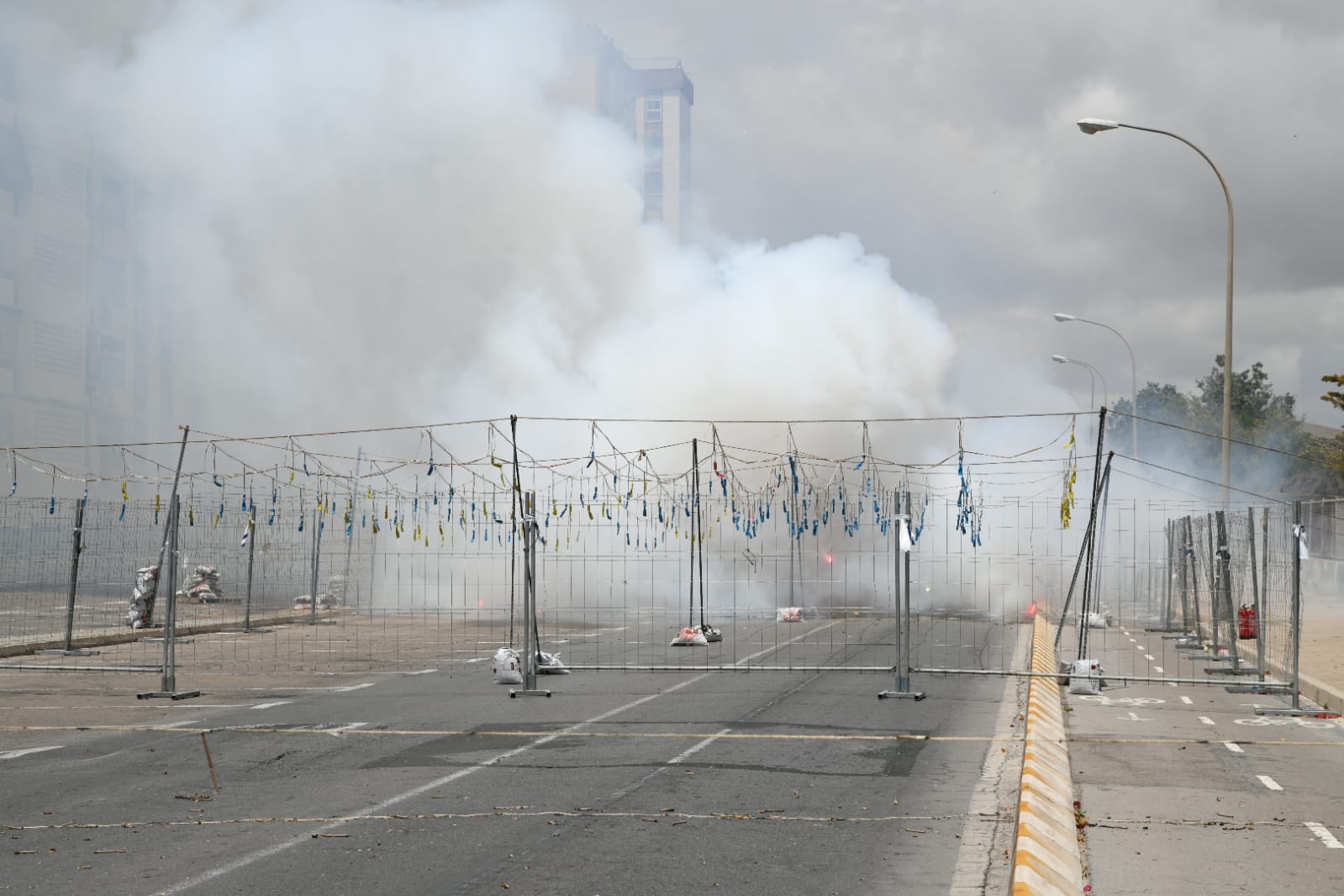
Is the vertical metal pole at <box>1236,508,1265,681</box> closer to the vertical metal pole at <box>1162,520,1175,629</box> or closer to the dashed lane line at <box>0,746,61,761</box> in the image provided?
the vertical metal pole at <box>1162,520,1175,629</box>

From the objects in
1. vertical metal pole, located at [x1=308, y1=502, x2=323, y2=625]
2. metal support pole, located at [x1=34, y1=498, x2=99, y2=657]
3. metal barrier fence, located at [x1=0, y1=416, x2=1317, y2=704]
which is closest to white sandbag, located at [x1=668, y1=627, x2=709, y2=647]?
metal barrier fence, located at [x1=0, y1=416, x2=1317, y2=704]

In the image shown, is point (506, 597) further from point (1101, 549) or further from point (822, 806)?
point (822, 806)

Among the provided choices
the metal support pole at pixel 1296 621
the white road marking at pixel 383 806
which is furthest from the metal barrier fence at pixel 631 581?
the white road marking at pixel 383 806

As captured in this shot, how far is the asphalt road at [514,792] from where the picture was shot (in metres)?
7.22

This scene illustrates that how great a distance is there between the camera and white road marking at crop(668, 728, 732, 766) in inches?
440

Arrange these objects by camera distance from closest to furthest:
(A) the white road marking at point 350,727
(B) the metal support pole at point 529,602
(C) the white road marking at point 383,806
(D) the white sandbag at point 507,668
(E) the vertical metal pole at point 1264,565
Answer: (C) the white road marking at point 383,806
(A) the white road marking at point 350,727
(B) the metal support pole at point 529,602
(E) the vertical metal pole at point 1264,565
(D) the white sandbag at point 507,668

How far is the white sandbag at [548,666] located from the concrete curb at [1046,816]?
6187mm

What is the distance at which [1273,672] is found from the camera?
18250 millimetres

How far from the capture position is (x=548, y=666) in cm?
1739

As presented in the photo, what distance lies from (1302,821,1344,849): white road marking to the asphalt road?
1.83m

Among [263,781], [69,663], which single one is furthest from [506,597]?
[263,781]

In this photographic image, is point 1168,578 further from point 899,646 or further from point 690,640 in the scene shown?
point 899,646

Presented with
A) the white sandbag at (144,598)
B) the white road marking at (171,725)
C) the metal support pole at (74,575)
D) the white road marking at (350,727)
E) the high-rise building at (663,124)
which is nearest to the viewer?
the white road marking at (350,727)

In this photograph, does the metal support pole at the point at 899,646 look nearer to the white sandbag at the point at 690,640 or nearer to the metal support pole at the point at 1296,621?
the metal support pole at the point at 1296,621
